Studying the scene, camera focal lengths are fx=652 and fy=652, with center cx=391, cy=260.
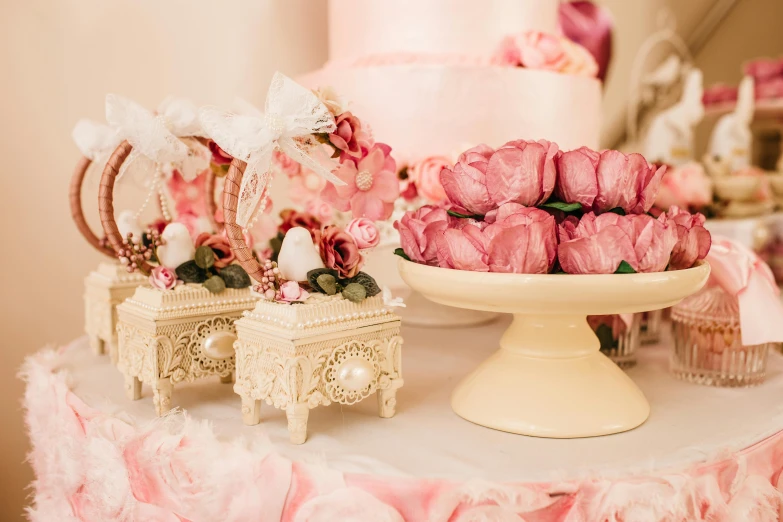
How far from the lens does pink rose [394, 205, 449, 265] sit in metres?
0.71

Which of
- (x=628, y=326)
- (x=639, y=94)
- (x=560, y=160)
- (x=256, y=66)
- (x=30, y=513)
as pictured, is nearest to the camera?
(x=560, y=160)

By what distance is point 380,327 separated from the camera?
0.71 meters

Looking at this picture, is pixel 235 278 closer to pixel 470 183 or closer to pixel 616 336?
pixel 470 183

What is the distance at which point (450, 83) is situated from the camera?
110cm

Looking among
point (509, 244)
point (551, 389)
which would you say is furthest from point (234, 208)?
point (551, 389)

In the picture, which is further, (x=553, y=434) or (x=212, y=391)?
(x=212, y=391)

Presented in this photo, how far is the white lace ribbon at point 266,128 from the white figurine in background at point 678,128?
147cm

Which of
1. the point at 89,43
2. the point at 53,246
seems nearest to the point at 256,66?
the point at 89,43

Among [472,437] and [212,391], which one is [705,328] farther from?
[212,391]

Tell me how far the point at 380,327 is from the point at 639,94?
1.97 metres

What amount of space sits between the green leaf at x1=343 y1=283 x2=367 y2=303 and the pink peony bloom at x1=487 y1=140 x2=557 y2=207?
173mm

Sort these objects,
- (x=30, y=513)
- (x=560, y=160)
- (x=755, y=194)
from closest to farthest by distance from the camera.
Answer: (x=560, y=160) < (x=30, y=513) < (x=755, y=194)

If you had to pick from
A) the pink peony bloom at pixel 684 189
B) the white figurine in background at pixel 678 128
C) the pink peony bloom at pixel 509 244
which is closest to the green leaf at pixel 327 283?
the pink peony bloom at pixel 509 244

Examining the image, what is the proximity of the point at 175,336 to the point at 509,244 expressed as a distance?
40 cm
